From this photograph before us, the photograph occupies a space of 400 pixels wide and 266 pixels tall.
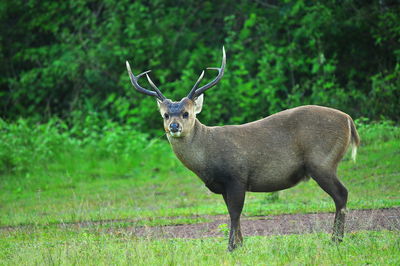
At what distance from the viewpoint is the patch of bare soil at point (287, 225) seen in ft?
25.3

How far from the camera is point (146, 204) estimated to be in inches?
455

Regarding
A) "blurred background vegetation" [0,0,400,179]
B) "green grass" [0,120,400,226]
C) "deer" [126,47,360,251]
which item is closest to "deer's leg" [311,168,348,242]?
"deer" [126,47,360,251]

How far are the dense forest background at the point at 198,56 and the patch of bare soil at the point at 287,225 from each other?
616 centimetres

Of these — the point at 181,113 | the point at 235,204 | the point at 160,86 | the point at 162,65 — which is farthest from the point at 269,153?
the point at 162,65

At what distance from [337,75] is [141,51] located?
5451mm

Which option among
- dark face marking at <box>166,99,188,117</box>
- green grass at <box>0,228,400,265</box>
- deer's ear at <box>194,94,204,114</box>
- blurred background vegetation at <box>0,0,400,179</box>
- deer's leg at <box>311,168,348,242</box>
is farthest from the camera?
blurred background vegetation at <box>0,0,400,179</box>

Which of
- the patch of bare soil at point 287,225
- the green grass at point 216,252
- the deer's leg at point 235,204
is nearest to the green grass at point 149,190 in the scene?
the patch of bare soil at point 287,225

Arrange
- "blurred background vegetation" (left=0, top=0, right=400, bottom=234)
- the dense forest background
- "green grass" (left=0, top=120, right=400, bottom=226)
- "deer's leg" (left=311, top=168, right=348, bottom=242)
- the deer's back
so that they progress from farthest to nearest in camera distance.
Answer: the dense forest background → "blurred background vegetation" (left=0, top=0, right=400, bottom=234) → "green grass" (left=0, top=120, right=400, bottom=226) → the deer's back → "deer's leg" (left=311, top=168, right=348, bottom=242)

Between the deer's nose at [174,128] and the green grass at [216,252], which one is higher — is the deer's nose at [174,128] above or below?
above

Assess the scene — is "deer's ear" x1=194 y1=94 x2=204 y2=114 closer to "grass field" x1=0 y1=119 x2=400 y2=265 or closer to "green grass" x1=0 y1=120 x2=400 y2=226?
"grass field" x1=0 y1=119 x2=400 y2=265

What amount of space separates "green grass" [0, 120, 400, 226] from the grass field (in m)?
0.02

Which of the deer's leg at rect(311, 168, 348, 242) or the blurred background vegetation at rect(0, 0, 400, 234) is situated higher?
the deer's leg at rect(311, 168, 348, 242)

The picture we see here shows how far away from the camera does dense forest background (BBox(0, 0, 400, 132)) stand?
637 inches

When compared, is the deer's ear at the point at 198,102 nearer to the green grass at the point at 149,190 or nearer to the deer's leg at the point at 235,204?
the deer's leg at the point at 235,204
